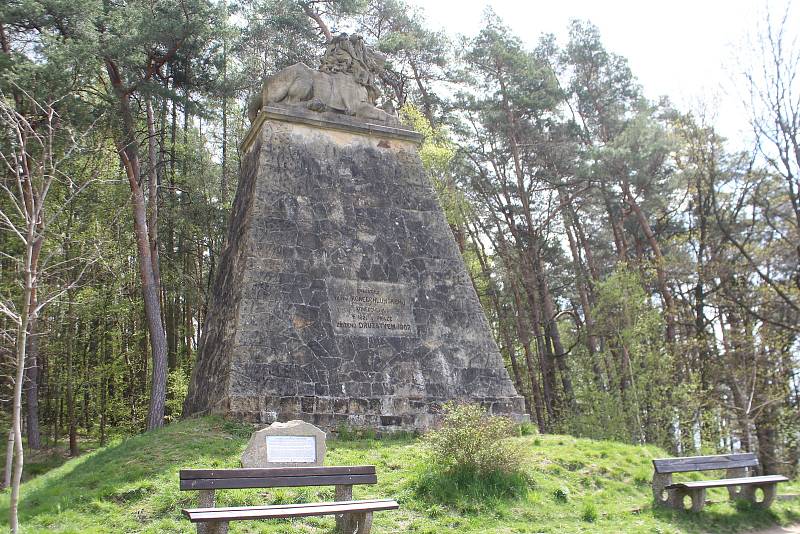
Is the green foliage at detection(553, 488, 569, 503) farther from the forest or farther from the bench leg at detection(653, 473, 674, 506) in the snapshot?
the forest

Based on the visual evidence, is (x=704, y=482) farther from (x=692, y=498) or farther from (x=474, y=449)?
(x=474, y=449)

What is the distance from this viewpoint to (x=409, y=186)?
1155cm

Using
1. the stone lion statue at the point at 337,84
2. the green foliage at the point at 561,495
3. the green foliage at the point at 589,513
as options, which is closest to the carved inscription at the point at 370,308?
the stone lion statue at the point at 337,84

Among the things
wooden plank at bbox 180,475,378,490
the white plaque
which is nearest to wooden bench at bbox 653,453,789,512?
wooden plank at bbox 180,475,378,490

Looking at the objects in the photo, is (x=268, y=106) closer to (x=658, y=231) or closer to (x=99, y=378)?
(x=99, y=378)

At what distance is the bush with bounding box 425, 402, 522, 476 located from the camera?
22.1ft

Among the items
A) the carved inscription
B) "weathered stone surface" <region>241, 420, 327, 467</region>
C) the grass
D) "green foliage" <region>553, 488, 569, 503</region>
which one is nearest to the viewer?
the grass

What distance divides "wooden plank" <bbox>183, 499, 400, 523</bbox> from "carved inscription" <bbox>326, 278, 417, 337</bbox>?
4607 mm

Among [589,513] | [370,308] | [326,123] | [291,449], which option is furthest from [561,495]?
[326,123]

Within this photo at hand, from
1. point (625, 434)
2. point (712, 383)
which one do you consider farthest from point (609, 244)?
point (625, 434)

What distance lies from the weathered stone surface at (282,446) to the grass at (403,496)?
334 millimetres

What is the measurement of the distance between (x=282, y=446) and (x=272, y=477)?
965 mm

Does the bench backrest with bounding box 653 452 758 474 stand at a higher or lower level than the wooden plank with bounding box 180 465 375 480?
lower

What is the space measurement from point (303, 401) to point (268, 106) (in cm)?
480
